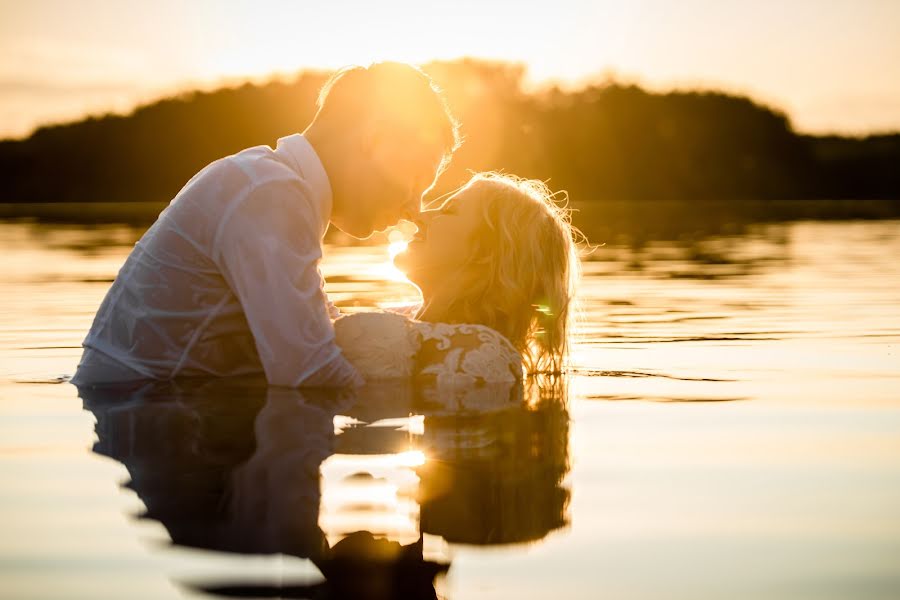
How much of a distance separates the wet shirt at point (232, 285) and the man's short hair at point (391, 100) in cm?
25

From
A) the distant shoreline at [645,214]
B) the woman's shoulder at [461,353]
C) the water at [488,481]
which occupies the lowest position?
the distant shoreline at [645,214]

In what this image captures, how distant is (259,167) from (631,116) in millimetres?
65417

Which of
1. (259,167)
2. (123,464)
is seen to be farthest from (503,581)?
(259,167)

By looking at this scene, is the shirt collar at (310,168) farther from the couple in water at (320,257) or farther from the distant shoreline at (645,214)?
the distant shoreline at (645,214)

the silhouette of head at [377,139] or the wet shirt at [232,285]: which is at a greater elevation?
the silhouette of head at [377,139]

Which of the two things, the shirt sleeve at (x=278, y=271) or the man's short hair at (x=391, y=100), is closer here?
the shirt sleeve at (x=278, y=271)

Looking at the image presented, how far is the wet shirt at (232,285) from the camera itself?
16.3 feet

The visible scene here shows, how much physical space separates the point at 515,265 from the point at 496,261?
0.35 ft

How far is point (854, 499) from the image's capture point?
11.9ft

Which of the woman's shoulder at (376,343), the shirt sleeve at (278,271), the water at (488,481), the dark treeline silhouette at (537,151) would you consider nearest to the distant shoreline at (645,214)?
the dark treeline silhouette at (537,151)

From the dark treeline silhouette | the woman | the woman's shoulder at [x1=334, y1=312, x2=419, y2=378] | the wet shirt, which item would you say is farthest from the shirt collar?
the dark treeline silhouette

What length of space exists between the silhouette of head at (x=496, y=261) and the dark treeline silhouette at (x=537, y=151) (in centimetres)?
5720

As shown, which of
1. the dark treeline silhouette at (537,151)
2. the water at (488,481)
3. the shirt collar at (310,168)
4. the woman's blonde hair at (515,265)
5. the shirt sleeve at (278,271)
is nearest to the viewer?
the water at (488,481)

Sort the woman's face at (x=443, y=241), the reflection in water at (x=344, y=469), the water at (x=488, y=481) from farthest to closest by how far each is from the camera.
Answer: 1. the woman's face at (x=443, y=241)
2. the reflection in water at (x=344, y=469)
3. the water at (x=488, y=481)
